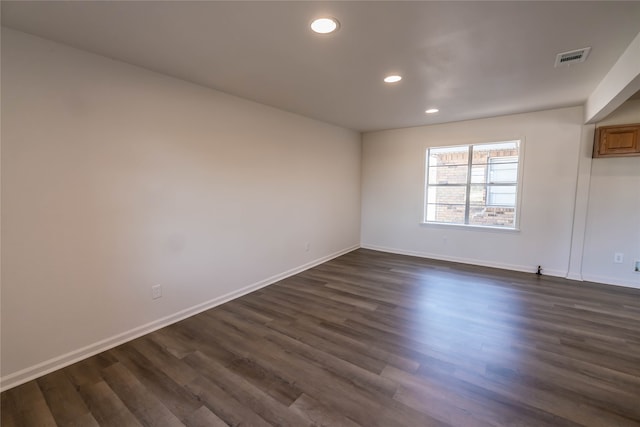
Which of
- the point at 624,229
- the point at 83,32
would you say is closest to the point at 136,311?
the point at 83,32

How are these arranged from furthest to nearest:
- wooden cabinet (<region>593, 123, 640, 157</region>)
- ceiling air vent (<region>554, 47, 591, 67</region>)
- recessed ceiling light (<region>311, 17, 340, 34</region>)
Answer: wooden cabinet (<region>593, 123, 640, 157</region>) < ceiling air vent (<region>554, 47, 591, 67</region>) < recessed ceiling light (<region>311, 17, 340, 34</region>)

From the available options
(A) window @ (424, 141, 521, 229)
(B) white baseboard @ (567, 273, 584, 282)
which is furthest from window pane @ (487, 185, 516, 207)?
(B) white baseboard @ (567, 273, 584, 282)

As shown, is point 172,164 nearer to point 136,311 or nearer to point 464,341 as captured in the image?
point 136,311

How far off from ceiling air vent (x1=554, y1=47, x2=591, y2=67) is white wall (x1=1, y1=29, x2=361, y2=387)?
9.77ft

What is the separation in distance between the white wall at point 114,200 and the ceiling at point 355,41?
28cm

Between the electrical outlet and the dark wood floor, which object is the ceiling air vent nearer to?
the dark wood floor

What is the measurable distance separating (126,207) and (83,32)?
1.28 m

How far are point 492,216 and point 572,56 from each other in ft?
9.18

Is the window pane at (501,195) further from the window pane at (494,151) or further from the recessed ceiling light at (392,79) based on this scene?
the recessed ceiling light at (392,79)

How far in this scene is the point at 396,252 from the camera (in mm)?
5438

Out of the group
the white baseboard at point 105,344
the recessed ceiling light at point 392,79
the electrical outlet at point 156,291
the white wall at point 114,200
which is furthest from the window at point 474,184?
the electrical outlet at point 156,291

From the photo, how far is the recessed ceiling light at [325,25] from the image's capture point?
1.73 meters

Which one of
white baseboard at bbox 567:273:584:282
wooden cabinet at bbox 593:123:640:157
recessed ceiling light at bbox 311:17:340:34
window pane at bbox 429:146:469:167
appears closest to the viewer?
recessed ceiling light at bbox 311:17:340:34

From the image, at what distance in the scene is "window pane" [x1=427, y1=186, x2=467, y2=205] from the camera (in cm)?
480
